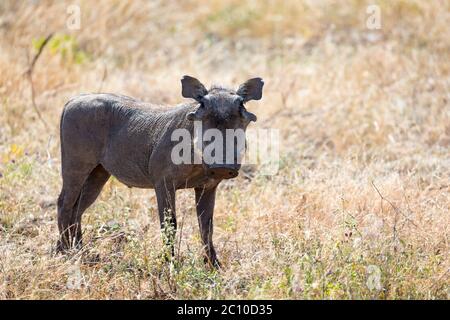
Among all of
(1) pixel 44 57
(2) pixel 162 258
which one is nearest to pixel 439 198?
(2) pixel 162 258

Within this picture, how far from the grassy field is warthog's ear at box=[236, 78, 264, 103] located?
1.00m

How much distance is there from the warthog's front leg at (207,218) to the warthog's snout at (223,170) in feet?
2.05

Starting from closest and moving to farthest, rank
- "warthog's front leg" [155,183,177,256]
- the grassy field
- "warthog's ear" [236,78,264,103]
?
1. the grassy field
2. "warthog's front leg" [155,183,177,256]
3. "warthog's ear" [236,78,264,103]

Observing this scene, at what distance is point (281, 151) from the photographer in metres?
8.79

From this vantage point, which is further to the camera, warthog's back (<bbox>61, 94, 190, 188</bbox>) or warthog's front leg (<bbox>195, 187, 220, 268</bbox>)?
warthog's back (<bbox>61, 94, 190, 188</bbox>)

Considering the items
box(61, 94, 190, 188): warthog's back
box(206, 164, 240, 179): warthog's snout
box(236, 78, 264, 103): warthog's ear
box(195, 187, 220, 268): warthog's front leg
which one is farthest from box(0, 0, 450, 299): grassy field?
box(236, 78, 264, 103): warthog's ear

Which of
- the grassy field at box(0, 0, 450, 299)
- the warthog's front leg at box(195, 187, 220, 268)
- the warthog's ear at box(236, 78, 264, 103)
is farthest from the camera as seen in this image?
the warthog's front leg at box(195, 187, 220, 268)

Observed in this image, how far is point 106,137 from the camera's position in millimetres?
6508

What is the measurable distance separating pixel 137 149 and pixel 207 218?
74 centimetres

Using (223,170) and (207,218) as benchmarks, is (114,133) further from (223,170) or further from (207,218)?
(223,170)

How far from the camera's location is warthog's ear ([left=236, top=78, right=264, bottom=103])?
5934mm

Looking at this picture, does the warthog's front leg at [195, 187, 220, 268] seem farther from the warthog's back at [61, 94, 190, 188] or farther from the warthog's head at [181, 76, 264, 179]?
the warthog's head at [181, 76, 264, 179]
